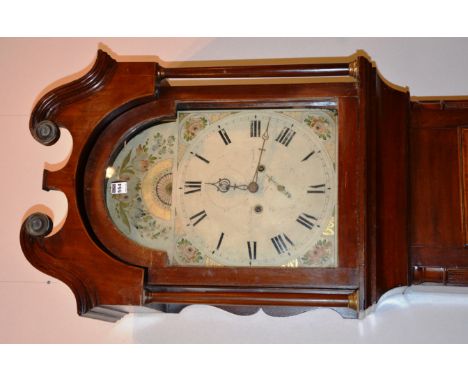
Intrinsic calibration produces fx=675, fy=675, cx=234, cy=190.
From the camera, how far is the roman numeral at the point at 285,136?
1.84 metres

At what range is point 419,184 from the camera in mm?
1831

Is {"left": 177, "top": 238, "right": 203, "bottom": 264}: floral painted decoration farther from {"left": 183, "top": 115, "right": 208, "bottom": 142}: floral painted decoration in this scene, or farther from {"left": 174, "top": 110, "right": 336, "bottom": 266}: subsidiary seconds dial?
{"left": 183, "top": 115, "right": 208, "bottom": 142}: floral painted decoration

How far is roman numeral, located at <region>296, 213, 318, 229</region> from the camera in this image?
1.77 metres

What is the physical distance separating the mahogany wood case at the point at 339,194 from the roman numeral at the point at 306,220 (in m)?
0.08

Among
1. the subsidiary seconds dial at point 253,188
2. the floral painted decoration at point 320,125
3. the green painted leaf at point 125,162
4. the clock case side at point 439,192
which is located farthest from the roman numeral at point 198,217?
the clock case side at point 439,192

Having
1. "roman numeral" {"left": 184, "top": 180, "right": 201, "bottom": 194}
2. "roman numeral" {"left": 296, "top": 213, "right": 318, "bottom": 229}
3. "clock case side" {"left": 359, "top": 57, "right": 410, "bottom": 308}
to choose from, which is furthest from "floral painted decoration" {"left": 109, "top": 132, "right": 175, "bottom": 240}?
"clock case side" {"left": 359, "top": 57, "right": 410, "bottom": 308}

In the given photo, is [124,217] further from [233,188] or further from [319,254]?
[319,254]

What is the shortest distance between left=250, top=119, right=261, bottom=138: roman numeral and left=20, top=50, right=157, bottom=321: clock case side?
285 mm

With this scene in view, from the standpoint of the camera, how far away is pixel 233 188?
6.00 ft

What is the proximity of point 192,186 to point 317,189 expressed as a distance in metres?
0.34

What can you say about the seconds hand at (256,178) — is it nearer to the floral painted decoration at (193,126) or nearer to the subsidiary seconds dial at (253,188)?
the subsidiary seconds dial at (253,188)

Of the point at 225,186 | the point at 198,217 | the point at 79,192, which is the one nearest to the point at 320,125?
the point at 225,186

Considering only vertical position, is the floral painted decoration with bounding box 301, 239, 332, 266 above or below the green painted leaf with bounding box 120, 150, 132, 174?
below

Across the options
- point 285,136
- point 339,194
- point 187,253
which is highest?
point 285,136
